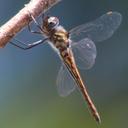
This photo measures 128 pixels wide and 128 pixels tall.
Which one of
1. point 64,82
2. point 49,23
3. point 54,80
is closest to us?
point 49,23

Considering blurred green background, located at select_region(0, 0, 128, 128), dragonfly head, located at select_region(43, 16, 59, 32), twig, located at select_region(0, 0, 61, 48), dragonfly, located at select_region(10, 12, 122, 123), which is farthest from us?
blurred green background, located at select_region(0, 0, 128, 128)

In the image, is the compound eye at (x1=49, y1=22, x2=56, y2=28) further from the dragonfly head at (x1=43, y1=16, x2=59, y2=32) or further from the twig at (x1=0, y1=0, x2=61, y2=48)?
the twig at (x1=0, y1=0, x2=61, y2=48)

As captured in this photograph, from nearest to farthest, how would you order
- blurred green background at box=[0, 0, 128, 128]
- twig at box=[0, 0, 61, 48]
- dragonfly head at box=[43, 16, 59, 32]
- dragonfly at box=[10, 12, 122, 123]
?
twig at box=[0, 0, 61, 48] → dragonfly head at box=[43, 16, 59, 32] → dragonfly at box=[10, 12, 122, 123] → blurred green background at box=[0, 0, 128, 128]

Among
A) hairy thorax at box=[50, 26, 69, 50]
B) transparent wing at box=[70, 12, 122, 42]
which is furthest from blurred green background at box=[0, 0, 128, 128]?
hairy thorax at box=[50, 26, 69, 50]

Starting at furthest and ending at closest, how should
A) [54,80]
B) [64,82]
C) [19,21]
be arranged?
[54,80] < [64,82] < [19,21]

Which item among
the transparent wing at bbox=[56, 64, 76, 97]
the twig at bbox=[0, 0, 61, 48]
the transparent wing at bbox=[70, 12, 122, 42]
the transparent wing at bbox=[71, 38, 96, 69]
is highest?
the twig at bbox=[0, 0, 61, 48]

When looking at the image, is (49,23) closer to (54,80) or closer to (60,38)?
(60,38)

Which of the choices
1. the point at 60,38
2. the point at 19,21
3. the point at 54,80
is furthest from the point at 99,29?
the point at 54,80

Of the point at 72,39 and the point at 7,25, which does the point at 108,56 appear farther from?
the point at 7,25
